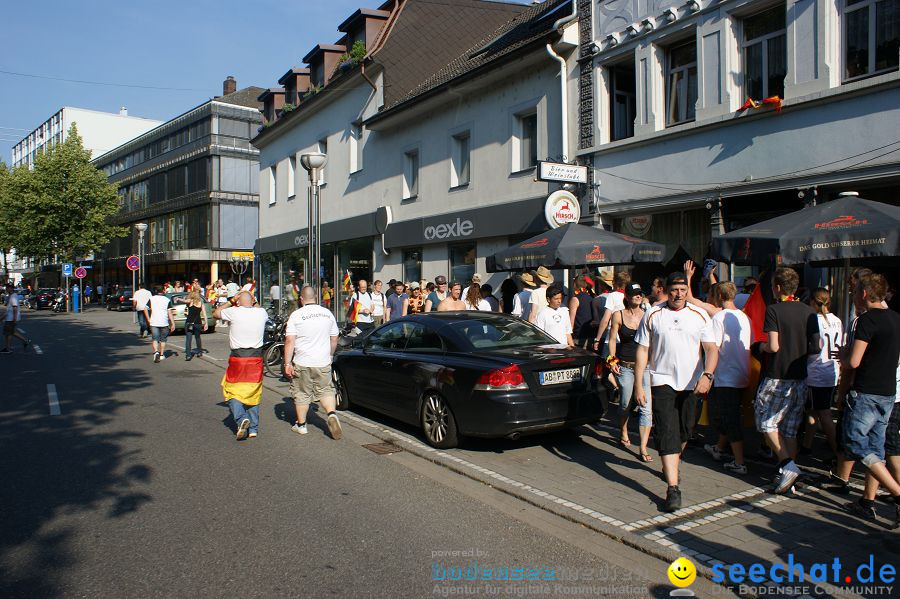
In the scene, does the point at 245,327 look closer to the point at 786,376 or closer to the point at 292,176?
the point at 786,376

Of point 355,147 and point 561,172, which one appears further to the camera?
point 355,147

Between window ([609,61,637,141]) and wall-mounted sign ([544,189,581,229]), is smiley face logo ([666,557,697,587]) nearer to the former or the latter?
wall-mounted sign ([544,189,581,229])

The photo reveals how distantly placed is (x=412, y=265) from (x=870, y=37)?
13137 mm

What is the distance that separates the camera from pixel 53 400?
1010 centimetres

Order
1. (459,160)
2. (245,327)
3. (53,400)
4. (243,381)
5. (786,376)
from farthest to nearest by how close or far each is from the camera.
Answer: (459,160) → (53,400) → (245,327) → (243,381) → (786,376)

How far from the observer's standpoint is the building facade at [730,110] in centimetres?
927

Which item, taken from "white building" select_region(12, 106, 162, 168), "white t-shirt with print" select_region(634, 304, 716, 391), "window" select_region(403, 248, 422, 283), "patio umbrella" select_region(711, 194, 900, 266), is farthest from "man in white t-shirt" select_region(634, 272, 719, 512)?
"white building" select_region(12, 106, 162, 168)

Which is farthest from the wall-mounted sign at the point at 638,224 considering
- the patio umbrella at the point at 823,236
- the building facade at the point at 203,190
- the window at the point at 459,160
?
the building facade at the point at 203,190

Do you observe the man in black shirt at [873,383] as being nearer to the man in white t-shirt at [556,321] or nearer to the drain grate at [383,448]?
the man in white t-shirt at [556,321]

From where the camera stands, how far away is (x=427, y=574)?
4.08 meters

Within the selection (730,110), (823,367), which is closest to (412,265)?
(730,110)

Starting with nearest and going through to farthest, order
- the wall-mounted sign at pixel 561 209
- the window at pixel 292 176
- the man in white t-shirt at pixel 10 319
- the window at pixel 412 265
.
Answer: the wall-mounted sign at pixel 561 209 < the man in white t-shirt at pixel 10 319 < the window at pixel 412 265 < the window at pixel 292 176

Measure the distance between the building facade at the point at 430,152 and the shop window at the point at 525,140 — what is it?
0.09ft

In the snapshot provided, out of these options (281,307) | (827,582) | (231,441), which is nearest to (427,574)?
(827,582)
